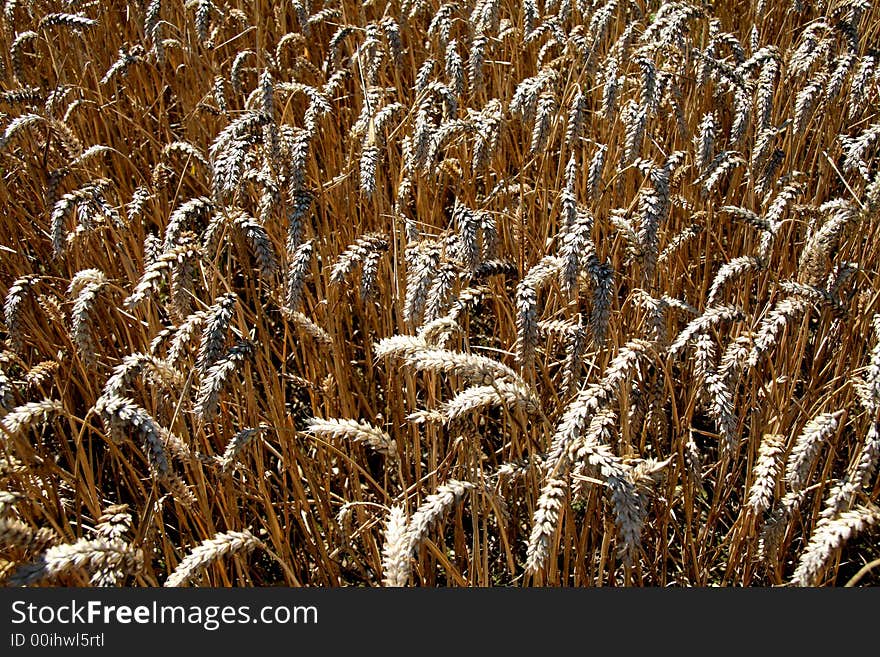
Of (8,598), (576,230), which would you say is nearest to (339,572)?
(8,598)

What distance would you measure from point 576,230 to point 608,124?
1377 millimetres

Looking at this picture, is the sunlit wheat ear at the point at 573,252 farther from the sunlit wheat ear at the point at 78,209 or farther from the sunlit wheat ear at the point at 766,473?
the sunlit wheat ear at the point at 78,209

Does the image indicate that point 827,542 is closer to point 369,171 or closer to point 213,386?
point 213,386

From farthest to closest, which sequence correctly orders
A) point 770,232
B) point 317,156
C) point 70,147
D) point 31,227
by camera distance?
point 317,156
point 31,227
point 70,147
point 770,232

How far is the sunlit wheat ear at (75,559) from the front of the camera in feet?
3.67

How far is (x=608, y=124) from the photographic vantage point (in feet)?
9.21

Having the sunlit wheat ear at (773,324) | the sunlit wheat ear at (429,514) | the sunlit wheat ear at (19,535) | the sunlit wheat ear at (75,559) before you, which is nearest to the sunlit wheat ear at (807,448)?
the sunlit wheat ear at (773,324)

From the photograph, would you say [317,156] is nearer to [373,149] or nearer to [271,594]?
[373,149]

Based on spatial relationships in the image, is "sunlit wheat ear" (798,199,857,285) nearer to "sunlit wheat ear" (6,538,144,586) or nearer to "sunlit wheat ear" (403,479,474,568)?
"sunlit wheat ear" (403,479,474,568)

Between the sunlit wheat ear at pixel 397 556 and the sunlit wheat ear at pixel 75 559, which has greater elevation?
the sunlit wheat ear at pixel 75 559

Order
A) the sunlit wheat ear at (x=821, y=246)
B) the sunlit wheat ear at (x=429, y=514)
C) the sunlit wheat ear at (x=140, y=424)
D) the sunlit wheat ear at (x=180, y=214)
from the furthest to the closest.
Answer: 1. the sunlit wheat ear at (x=821, y=246)
2. the sunlit wheat ear at (x=180, y=214)
3. the sunlit wheat ear at (x=140, y=424)
4. the sunlit wheat ear at (x=429, y=514)

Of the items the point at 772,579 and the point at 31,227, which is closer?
the point at 772,579

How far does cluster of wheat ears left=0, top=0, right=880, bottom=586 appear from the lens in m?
1.47

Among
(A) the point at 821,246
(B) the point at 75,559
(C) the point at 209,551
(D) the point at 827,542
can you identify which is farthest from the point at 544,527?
(A) the point at 821,246
